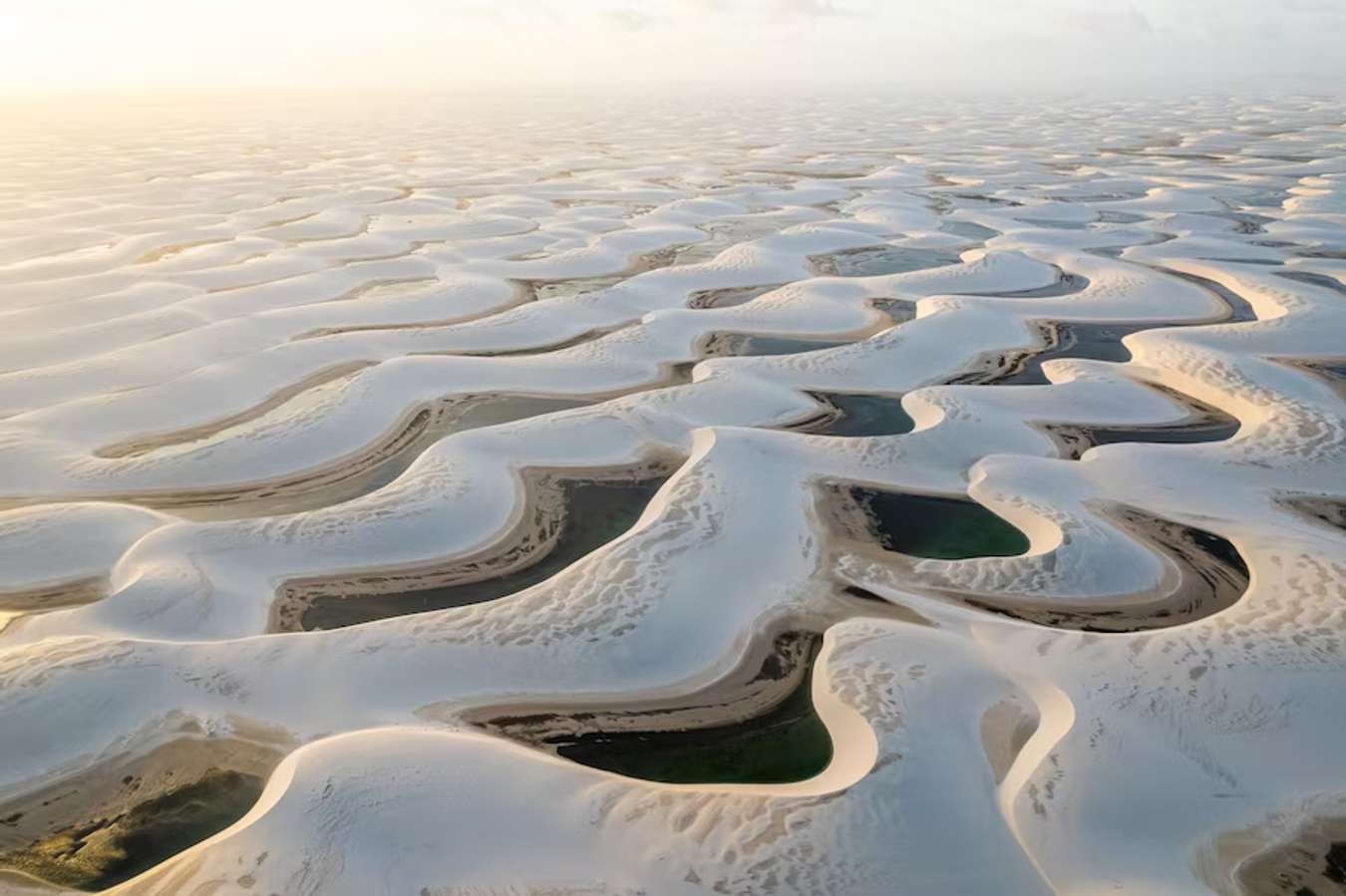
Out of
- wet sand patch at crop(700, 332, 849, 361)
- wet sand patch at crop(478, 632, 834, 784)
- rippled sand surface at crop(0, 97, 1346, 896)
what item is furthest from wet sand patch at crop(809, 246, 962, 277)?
wet sand patch at crop(478, 632, 834, 784)

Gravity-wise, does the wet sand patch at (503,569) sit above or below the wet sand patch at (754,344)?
above

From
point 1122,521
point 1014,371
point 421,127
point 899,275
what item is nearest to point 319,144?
point 421,127

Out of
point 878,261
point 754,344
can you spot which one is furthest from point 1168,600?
point 878,261

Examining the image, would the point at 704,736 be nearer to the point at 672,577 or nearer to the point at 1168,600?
the point at 672,577

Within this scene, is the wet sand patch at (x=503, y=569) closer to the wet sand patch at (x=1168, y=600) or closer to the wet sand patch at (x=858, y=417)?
the wet sand patch at (x=858, y=417)

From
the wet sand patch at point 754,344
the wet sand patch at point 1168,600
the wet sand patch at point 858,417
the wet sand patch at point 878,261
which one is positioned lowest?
the wet sand patch at point 878,261

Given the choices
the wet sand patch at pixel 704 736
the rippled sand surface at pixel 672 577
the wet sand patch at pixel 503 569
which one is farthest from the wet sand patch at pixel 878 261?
the wet sand patch at pixel 704 736

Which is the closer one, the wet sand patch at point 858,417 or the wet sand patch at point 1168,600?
the wet sand patch at point 1168,600

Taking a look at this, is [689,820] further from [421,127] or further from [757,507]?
[421,127]

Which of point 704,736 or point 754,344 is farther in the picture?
point 754,344
